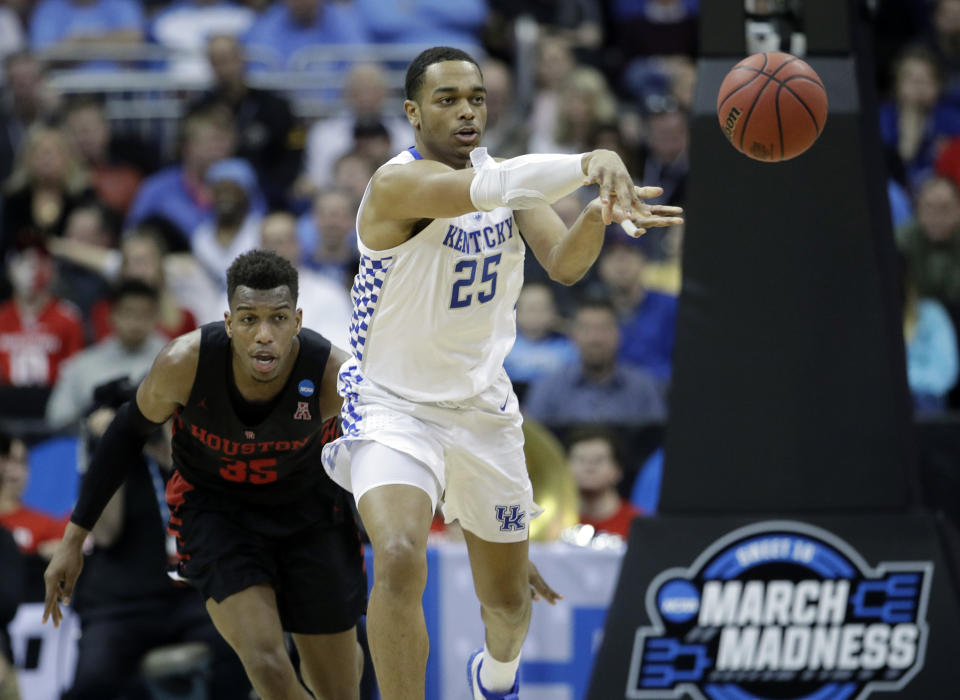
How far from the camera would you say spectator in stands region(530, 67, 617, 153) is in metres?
11.4

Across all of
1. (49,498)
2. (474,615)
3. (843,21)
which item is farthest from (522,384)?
(843,21)

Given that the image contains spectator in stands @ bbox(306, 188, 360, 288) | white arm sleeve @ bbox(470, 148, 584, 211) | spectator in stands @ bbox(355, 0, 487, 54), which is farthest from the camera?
spectator in stands @ bbox(355, 0, 487, 54)

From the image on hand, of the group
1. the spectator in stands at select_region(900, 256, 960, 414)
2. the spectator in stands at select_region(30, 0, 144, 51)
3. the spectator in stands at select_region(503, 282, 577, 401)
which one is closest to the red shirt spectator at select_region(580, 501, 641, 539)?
the spectator in stands at select_region(503, 282, 577, 401)

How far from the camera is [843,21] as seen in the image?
6.59m

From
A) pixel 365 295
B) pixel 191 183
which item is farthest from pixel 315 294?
pixel 365 295

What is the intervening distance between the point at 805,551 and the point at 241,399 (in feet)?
8.26

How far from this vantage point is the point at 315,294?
938cm

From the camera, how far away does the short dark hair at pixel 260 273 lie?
5578 millimetres

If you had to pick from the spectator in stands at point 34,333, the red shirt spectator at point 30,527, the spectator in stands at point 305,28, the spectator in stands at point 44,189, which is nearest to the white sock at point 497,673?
the red shirt spectator at point 30,527

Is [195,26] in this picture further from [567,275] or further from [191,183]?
[567,275]

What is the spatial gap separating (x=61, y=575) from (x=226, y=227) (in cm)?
536

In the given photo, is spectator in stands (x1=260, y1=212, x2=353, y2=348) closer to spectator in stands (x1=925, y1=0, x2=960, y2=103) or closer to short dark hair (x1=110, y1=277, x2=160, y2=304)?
short dark hair (x1=110, y1=277, x2=160, y2=304)

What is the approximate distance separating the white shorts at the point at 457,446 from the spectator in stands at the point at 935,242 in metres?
5.28

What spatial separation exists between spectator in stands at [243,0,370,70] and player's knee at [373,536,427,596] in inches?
337
